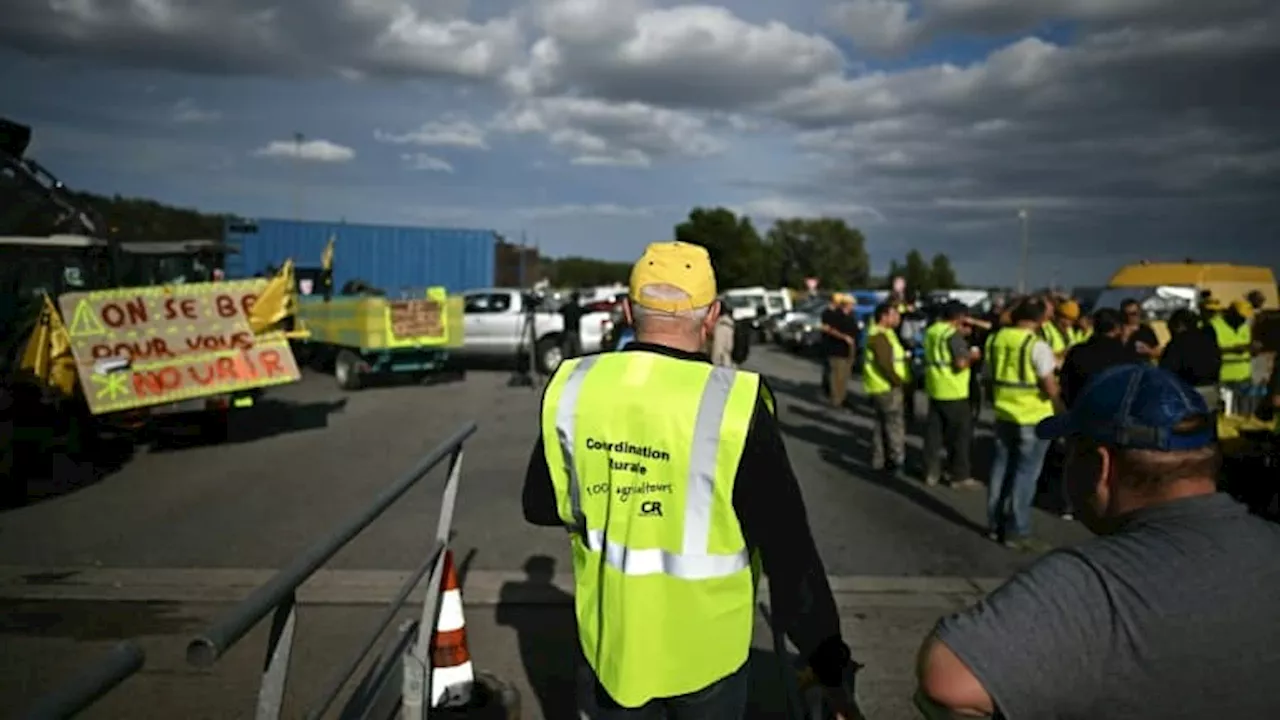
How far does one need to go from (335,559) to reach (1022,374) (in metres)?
5.23

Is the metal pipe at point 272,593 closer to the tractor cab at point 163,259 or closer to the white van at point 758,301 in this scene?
the tractor cab at point 163,259

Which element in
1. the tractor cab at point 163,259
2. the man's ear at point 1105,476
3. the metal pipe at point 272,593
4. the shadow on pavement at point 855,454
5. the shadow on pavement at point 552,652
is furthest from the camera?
the tractor cab at point 163,259

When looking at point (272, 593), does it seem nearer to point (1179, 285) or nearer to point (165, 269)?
point (165, 269)

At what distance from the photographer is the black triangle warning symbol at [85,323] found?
8.99 metres

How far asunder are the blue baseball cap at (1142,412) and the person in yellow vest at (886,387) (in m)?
7.73

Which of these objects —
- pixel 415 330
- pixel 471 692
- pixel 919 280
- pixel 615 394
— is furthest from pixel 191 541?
pixel 919 280

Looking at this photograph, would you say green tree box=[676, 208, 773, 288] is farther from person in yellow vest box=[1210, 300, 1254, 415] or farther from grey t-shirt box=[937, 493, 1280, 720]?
grey t-shirt box=[937, 493, 1280, 720]

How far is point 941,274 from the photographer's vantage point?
88188 mm

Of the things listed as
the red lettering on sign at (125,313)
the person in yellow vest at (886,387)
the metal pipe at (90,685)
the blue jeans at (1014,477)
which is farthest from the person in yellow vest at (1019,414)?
the red lettering on sign at (125,313)

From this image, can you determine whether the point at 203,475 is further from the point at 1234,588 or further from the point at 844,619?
the point at 1234,588

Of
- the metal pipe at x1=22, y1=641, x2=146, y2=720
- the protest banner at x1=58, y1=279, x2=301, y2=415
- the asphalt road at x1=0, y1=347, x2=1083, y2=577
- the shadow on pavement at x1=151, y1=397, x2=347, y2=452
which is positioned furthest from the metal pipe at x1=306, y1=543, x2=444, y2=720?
the shadow on pavement at x1=151, y1=397, x2=347, y2=452

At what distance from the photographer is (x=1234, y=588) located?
5.06ft

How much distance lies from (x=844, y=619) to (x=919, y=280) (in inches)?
3193

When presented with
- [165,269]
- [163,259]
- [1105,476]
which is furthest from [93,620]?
[165,269]
